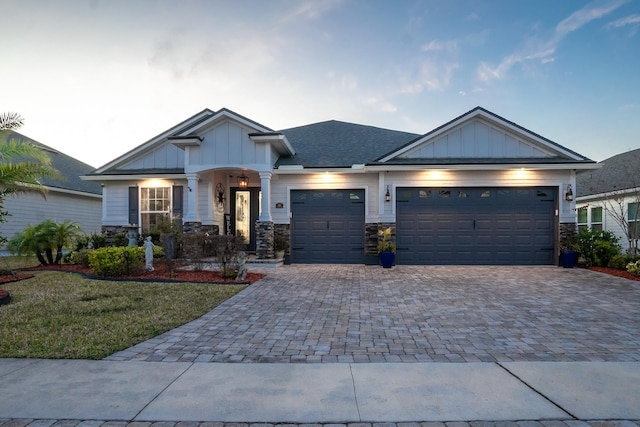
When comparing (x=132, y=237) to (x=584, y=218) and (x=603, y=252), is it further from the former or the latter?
(x=584, y=218)

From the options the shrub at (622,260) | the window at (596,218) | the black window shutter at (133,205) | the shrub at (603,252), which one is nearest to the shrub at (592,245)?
the shrub at (603,252)

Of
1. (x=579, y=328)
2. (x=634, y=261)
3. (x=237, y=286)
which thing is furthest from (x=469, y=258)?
(x=237, y=286)

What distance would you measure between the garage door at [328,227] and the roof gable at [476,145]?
211 cm

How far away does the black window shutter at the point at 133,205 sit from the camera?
14051 millimetres

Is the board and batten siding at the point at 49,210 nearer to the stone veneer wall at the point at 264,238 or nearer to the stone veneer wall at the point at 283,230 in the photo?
the stone veneer wall at the point at 264,238

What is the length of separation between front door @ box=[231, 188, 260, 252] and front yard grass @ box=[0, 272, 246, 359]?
6439 millimetres

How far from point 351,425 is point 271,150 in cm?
1089

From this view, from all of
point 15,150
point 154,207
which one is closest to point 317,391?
point 15,150

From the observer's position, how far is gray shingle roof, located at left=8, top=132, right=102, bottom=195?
17.8 meters

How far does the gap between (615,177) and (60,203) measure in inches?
1029

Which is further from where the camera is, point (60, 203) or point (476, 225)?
point (60, 203)

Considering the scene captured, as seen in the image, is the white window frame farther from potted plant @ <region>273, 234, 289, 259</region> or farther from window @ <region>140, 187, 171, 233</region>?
potted plant @ <region>273, 234, 289, 259</region>

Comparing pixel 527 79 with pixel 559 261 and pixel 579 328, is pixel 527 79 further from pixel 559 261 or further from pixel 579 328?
pixel 579 328

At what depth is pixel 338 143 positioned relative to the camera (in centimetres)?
1512
